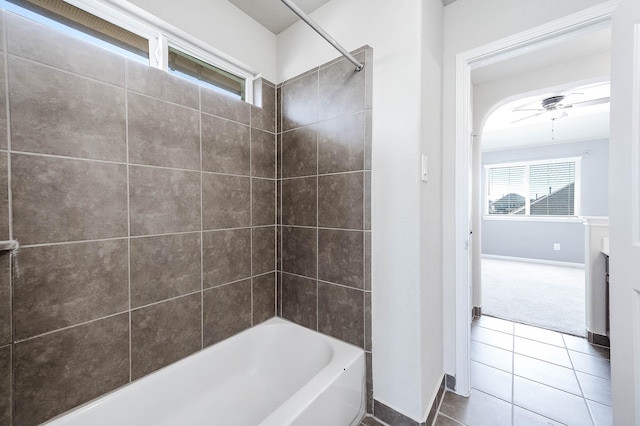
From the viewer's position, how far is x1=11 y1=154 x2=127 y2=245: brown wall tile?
0.96m

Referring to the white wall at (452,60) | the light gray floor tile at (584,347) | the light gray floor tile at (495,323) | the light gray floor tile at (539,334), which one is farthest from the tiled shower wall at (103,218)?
the light gray floor tile at (584,347)

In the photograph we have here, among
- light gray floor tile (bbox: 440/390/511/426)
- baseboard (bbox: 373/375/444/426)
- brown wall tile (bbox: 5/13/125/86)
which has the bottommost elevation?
light gray floor tile (bbox: 440/390/511/426)

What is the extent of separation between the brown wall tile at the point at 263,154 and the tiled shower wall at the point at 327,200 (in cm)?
6

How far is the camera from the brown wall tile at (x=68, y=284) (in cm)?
96

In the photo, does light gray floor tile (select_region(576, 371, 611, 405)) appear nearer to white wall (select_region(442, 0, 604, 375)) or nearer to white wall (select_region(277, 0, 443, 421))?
white wall (select_region(442, 0, 604, 375))

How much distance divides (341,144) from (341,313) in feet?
3.51

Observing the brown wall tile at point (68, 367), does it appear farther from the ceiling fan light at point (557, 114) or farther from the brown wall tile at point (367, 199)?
the ceiling fan light at point (557, 114)

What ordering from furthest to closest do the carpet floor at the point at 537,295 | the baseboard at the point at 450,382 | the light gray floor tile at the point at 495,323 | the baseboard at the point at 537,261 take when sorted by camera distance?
the baseboard at the point at 537,261, the carpet floor at the point at 537,295, the light gray floor tile at the point at 495,323, the baseboard at the point at 450,382

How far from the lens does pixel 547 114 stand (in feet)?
11.5

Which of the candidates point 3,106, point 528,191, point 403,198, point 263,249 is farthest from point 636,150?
point 528,191

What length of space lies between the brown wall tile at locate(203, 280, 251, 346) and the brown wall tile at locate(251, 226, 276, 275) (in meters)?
0.14

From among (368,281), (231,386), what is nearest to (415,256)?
(368,281)

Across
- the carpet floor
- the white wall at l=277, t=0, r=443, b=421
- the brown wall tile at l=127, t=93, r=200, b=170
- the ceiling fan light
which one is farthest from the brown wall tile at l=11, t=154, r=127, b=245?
the ceiling fan light

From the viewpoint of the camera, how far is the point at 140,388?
1211mm
